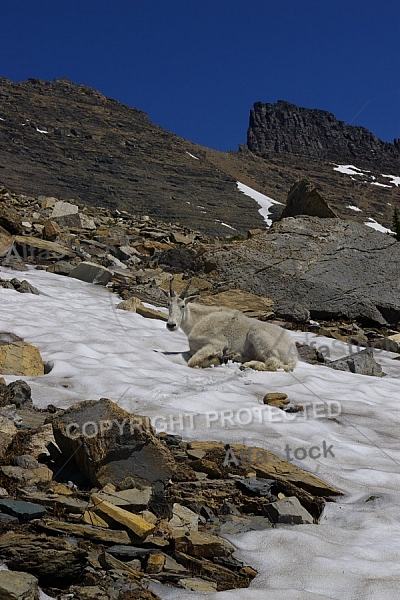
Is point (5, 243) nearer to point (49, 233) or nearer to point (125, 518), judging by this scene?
point (49, 233)

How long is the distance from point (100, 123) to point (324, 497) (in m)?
133

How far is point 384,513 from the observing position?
505cm

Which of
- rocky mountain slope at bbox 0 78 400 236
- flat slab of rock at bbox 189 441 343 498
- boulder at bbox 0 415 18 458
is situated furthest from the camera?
rocky mountain slope at bbox 0 78 400 236

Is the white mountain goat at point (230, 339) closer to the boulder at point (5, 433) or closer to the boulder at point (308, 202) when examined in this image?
the boulder at point (5, 433)

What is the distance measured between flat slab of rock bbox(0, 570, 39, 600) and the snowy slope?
846mm

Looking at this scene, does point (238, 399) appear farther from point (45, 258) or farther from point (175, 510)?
point (45, 258)

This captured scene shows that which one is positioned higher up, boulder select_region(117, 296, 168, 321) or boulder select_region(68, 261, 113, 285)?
boulder select_region(68, 261, 113, 285)

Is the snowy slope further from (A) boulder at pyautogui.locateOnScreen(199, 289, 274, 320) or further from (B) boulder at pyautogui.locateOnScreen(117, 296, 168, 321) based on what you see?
(A) boulder at pyautogui.locateOnScreen(199, 289, 274, 320)

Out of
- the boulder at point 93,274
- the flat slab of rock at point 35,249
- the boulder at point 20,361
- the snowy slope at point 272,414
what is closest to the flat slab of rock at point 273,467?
the snowy slope at point 272,414

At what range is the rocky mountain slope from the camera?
3447 inches

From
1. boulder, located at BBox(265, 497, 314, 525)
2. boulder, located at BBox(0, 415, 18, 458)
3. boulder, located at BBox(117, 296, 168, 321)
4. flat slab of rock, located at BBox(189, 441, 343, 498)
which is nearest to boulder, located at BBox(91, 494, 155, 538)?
boulder, located at BBox(265, 497, 314, 525)

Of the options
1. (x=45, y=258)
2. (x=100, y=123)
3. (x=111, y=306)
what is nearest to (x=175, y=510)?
(x=111, y=306)

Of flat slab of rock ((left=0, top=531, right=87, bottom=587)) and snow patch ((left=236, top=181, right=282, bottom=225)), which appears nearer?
flat slab of rock ((left=0, top=531, right=87, bottom=587))

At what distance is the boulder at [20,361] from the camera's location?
7895 millimetres
